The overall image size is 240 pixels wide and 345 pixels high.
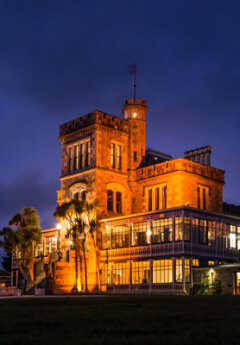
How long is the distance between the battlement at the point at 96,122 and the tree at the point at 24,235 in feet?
34.3

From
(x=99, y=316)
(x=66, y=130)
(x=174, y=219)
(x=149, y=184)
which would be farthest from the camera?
(x=66, y=130)

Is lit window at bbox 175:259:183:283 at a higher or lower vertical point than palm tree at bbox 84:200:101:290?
lower

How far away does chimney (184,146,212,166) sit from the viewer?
52562mm

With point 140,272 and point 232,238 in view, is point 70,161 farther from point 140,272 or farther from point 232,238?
point 232,238

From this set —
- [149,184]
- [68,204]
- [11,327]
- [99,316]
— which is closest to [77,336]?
[11,327]

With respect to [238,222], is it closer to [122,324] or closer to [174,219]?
[174,219]

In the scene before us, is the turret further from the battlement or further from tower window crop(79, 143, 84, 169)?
tower window crop(79, 143, 84, 169)

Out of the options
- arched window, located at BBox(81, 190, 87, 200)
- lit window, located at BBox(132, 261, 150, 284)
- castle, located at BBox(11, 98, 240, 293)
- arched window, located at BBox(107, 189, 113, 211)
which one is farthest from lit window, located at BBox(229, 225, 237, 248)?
arched window, located at BBox(81, 190, 87, 200)

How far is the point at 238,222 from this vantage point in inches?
1761

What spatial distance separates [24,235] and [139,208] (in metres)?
12.1

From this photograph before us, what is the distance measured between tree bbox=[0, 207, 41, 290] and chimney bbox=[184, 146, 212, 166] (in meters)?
17.7

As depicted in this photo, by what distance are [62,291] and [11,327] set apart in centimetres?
3607

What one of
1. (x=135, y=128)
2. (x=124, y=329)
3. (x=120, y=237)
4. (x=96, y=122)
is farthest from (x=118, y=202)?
(x=124, y=329)

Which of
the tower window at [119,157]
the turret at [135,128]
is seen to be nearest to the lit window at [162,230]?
the tower window at [119,157]
